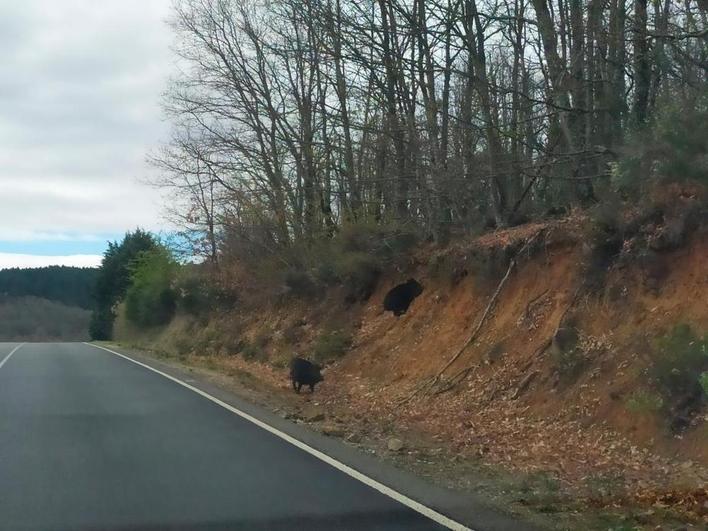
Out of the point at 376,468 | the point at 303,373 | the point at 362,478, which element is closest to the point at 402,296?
the point at 303,373

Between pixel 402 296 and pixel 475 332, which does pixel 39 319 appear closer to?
pixel 402 296

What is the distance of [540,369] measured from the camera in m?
14.4

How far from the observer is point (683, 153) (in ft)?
42.3

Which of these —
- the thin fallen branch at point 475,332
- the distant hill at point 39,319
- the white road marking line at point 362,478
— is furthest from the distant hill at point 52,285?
the white road marking line at point 362,478

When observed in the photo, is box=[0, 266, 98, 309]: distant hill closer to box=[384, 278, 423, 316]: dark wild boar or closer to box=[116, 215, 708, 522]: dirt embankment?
box=[384, 278, 423, 316]: dark wild boar

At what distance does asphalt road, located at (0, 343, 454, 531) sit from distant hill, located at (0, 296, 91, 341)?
101 m

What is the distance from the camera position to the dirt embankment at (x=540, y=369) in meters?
10.1

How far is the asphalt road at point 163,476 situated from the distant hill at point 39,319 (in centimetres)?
10127

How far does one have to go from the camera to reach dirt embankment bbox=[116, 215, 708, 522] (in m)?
10.1

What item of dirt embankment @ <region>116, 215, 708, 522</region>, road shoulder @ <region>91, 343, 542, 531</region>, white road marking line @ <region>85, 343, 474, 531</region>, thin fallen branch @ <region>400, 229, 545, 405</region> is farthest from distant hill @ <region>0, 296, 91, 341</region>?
white road marking line @ <region>85, 343, 474, 531</region>

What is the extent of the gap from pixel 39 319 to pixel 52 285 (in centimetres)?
1174

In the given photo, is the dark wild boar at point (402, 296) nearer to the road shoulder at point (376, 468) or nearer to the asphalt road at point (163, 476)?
the road shoulder at point (376, 468)

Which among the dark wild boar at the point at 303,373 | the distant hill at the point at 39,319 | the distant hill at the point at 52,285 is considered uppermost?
the distant hill at the point at 52,285

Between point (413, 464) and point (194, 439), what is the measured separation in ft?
10.1
